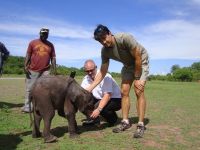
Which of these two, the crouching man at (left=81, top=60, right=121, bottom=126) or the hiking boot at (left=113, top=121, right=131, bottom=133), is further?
the crouching man at (left=81, top=60, right=121, bottom=126)

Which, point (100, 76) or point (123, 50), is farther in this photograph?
point (100, 76)

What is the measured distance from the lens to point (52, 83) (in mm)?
7859

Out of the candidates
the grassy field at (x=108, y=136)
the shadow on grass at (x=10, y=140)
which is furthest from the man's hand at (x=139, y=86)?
the shadow on grass at (x=10, y=140)

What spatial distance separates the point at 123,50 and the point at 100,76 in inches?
30.0

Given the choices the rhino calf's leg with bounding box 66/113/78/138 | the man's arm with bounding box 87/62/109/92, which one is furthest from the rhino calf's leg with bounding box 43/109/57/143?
the man's arm with bounding box 87/62/109/92

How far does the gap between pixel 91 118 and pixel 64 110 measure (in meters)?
0.75

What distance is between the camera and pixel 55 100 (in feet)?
26.0

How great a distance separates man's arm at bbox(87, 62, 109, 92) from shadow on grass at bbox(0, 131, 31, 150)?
1580 mm

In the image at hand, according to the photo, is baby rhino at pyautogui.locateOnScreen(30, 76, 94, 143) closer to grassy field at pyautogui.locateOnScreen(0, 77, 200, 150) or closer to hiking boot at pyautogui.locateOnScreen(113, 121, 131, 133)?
grassy field at pyautogui.locateOnScreen(0, 77, 200, 150)

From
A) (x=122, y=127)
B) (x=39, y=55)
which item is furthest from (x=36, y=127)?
(x=39, y=55)

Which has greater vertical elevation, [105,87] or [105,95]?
[105,87]

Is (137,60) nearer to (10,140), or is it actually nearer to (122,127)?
(122,127)

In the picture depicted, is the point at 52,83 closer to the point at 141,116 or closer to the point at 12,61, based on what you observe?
the point at 141,116

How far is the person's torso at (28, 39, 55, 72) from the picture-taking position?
11000 mm
